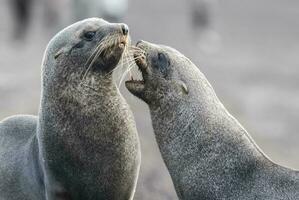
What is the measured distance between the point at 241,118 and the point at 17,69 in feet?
23.0

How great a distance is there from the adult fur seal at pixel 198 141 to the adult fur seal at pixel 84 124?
0.27 m

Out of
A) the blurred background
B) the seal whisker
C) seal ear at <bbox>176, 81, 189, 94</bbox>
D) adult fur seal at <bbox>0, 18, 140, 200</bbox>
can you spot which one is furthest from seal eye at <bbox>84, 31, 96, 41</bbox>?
the blurred background

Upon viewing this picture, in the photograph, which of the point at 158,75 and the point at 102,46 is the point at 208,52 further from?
the point at 102,46

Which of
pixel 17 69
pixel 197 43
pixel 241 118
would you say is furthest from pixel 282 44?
pixel 241 118

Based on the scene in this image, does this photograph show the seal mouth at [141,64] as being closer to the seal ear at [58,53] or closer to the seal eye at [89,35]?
the seal eye at [89,35]

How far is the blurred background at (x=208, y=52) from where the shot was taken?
2002 cm

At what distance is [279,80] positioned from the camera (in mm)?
27109

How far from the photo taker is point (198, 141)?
1097cm

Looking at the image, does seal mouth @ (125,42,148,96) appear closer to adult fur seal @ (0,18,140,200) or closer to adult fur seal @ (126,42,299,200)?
adult fur seal @ (126,42,299,200)

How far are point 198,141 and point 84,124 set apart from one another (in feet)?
3.33

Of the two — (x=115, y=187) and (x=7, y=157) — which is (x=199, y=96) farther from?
(x=7, y=157)

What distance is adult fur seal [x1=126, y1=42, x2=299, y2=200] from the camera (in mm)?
10750

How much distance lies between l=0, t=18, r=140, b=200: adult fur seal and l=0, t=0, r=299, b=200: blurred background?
5.77 feet

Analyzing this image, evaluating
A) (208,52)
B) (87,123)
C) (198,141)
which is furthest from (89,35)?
(208,52)
